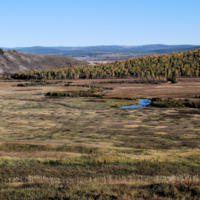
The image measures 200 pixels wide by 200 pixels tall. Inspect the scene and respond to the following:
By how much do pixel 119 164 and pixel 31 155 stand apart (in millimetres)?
9258

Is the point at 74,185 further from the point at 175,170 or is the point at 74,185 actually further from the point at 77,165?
the point at 175,170

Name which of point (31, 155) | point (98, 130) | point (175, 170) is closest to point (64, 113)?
point (98, 130)

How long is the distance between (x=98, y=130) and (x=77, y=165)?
28.2 m

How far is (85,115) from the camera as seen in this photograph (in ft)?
252

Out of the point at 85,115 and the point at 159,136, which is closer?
the point at 159,136

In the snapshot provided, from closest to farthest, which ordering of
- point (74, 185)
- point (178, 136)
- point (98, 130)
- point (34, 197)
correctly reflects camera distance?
point (34, 197) → point (74, 185) → point (178, 136) → point (98, 130)

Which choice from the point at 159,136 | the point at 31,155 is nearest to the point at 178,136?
the point at 159,136

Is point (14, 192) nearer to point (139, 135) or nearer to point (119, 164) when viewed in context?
point (119, 164)

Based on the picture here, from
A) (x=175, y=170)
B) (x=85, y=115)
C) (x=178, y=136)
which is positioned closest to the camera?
(x=175, y=170)

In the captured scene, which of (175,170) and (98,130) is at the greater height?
(175,170)

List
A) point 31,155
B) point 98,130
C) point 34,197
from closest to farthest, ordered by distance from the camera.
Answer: point 34,197
point 31,155
point 98,130

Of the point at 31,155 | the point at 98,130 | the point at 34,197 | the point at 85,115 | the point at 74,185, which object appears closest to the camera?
the point at 34,197

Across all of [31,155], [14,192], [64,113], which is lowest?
[64,113]

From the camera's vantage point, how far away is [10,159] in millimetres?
28359
